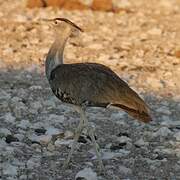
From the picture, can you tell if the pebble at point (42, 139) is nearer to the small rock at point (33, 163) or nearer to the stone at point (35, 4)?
the small rock at point (33, 163)

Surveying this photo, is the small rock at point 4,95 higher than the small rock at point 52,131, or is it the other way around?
the small rock at point 52,131

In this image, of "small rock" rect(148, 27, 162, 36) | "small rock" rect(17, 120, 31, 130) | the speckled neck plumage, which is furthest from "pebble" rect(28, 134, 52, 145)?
"small rock" rect(148, 27, 162, 36)

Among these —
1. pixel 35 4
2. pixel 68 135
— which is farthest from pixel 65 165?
pixel 35 4

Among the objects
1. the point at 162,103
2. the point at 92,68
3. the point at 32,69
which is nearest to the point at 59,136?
the point at 92,68

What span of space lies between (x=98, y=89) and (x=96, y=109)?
180cm

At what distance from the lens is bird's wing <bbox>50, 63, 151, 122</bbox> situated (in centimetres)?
519

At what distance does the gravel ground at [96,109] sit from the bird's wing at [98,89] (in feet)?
2.11

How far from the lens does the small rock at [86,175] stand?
5.37 metres

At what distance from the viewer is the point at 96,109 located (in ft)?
23.0

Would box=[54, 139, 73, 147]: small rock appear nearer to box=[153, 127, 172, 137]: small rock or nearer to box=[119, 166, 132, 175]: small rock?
box=[119, 166, 132, 175]: small rock

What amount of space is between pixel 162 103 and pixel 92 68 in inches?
82.7

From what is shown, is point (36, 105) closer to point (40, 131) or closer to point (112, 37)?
point (40, 131)

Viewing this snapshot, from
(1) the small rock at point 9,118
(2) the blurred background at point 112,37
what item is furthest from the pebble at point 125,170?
(2) the blurred background at point 112,37

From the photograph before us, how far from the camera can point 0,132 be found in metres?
6.16
